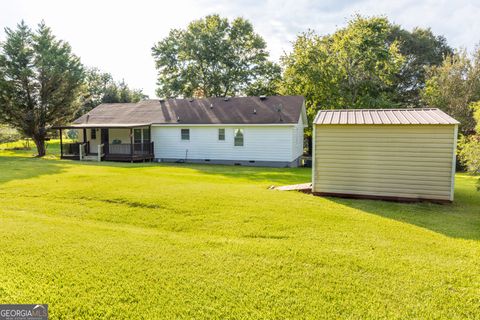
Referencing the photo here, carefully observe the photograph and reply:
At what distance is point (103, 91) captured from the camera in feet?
152

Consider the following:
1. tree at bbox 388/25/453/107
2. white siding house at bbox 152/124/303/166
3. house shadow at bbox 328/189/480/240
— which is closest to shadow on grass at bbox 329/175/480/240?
house shadow at bbox 328/189/480/240

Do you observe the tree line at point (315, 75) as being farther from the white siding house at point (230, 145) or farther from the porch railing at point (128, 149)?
the porch railing at point (128, 149)

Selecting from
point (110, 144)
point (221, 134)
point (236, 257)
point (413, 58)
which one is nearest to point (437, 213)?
point (236, 257)

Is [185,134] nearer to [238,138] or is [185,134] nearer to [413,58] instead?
[238,138]

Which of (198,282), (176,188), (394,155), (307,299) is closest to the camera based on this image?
(307,299)

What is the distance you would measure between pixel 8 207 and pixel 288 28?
24.9m

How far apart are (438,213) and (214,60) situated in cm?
3016

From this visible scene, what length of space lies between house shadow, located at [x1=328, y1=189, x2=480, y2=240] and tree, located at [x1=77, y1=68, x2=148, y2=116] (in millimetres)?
37551

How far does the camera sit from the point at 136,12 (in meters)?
14.0

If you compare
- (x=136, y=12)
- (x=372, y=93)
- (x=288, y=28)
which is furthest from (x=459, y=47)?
(x=136, y=12)

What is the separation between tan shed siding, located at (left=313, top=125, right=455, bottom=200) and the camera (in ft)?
29.0

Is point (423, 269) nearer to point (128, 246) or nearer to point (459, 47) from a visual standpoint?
point (128, 246)

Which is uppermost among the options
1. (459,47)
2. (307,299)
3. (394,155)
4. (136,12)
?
(459,47)

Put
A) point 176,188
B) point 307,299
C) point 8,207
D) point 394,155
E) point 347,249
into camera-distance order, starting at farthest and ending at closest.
→ point 176,188 → point 394,155 → point 8,207 → point 347,249 → point 307,299
